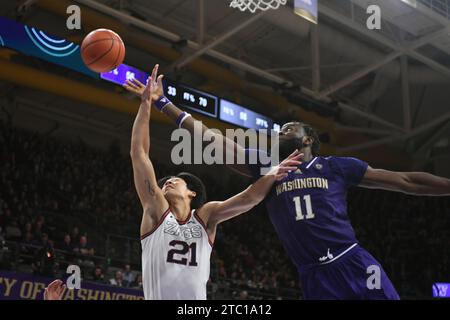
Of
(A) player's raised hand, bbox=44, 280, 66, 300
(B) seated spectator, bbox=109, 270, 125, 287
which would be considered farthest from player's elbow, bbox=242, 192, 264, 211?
(B) seated spectator, bbox=109, 270, 125, 287

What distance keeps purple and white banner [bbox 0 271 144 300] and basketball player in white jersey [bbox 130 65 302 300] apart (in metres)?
6.16

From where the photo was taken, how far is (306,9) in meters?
10.6

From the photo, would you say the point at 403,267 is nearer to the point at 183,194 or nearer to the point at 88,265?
the point at 88,265

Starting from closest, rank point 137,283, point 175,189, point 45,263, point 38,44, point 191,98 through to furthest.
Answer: point 175,189
point 45,263
point 137,283
point 38,44
point 191,98

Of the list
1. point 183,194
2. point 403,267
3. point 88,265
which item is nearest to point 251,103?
point 403,267

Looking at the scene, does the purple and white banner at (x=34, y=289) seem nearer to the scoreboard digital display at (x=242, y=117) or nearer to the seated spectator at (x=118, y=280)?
the seated spectator at (x=118, y=280)

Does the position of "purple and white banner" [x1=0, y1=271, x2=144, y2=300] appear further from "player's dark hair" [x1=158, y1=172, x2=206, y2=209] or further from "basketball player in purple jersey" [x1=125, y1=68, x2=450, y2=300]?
"basketball player in purple jersey" [x1=125, y1=68, x2=450, y2=300]

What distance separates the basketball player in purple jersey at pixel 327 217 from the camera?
3.77m

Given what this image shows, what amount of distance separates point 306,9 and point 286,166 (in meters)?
7.18

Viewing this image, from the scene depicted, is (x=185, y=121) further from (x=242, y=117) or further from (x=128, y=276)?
(x=242, y=117)

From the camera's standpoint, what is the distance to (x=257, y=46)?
1784 centimetres

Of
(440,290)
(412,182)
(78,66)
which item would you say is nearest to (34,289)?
(78,66)

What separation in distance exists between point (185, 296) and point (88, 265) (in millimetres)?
7448

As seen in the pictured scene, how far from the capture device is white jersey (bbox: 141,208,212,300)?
4074mm
